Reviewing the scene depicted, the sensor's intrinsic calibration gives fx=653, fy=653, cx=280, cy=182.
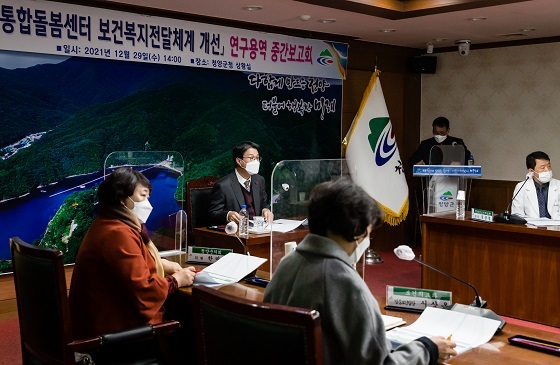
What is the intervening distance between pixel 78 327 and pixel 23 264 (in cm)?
32

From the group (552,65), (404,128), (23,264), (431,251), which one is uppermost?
(552,65)

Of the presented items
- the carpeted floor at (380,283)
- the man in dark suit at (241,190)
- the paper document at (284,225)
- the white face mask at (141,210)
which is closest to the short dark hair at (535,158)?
the carpeted floor at (380,283)

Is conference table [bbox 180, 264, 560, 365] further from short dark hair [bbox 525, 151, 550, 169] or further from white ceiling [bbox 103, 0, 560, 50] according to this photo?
white ceiling [bbox 103, 0, 560, 50]

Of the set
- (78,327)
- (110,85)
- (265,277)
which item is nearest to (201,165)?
(110,85)

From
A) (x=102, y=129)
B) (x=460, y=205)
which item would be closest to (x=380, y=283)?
(x=460, y=205)

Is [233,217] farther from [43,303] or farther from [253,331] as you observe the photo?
[253,331]

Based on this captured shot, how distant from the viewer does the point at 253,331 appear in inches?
64.0

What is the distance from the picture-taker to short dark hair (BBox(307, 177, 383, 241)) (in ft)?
6.02

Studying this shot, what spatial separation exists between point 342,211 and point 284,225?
1438mm

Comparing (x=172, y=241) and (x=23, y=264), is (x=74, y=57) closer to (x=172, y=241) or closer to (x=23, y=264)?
(x=172, y=241)

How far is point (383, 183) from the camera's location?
672cm

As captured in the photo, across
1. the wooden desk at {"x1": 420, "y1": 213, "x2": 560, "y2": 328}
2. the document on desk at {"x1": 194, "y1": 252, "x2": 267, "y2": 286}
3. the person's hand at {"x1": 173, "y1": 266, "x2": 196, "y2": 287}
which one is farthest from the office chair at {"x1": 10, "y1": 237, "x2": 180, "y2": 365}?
the wooden desk at {"x1": 420, "y1": 213, "x2": 560, "y2": 328}

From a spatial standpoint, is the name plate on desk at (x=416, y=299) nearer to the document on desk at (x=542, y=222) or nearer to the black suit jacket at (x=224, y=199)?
the document on desk at (x=542, y=222)

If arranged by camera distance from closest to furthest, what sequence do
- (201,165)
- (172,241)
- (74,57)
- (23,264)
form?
1. (23,264)
2. (172,241)
3. (74,57)
4. (201,165)
